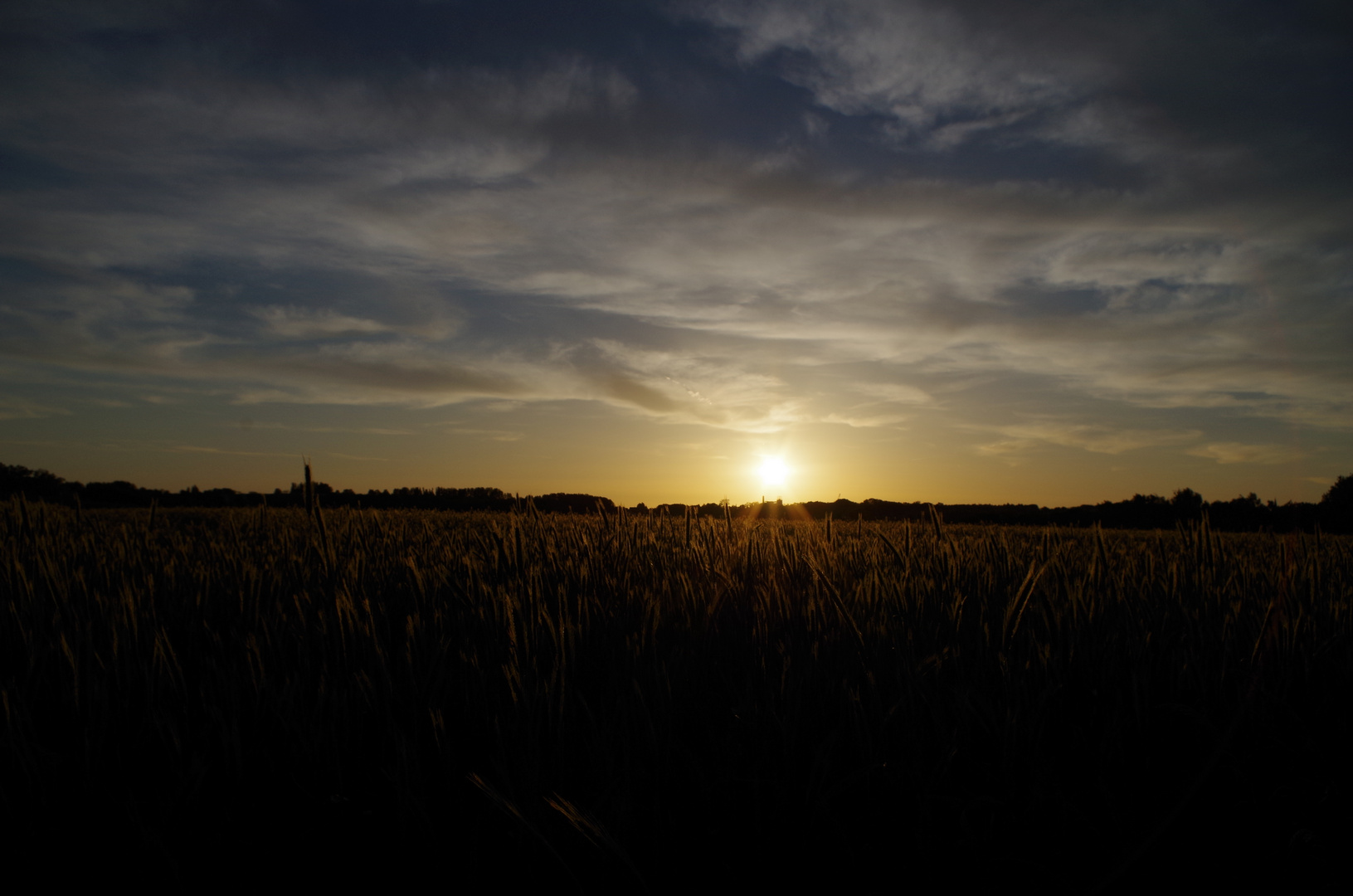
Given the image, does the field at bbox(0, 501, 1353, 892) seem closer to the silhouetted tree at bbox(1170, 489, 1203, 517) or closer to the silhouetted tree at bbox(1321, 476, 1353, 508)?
the silhouetted tree at bbox(1170, 489, 1203, 517)

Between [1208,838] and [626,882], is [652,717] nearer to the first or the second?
[626,882]

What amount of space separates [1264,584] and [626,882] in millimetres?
2618

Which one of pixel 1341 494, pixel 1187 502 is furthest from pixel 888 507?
pixel 1341 494

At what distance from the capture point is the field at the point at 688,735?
987 mm

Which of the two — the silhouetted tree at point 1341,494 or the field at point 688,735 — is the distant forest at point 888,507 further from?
the field at point 688,735

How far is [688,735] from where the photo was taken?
1337 mm

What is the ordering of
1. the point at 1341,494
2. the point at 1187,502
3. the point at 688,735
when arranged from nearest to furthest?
the point at 688,735
the point at 1187,502
the point at 1341,494

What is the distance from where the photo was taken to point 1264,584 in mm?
2434

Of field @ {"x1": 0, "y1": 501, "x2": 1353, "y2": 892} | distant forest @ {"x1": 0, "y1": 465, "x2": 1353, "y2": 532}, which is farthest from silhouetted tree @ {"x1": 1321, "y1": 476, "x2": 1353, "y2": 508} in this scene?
field @ {"x1": 0, "y1": 501, "x2": 1353, "y2": 892}

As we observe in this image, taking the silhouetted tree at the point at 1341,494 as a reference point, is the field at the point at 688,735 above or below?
below

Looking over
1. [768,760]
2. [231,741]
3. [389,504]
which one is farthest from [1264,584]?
[389,504]

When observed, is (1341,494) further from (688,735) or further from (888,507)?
(688,735)

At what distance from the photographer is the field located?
987 millimetres

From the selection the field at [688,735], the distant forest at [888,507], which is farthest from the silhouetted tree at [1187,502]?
the field at [688,735]
